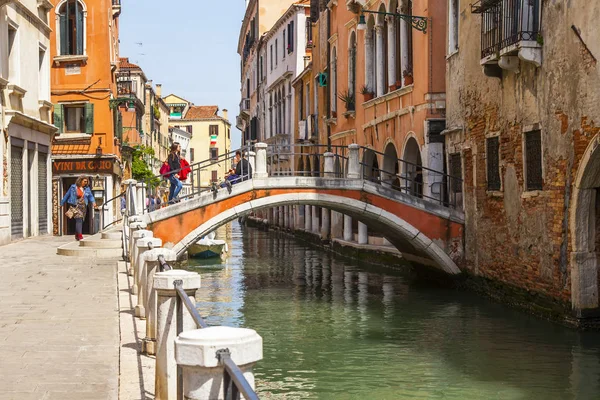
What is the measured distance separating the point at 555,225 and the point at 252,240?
77.4ft

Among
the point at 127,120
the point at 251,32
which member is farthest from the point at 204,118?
the point at 127,120

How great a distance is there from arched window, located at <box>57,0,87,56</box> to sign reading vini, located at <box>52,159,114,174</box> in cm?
306

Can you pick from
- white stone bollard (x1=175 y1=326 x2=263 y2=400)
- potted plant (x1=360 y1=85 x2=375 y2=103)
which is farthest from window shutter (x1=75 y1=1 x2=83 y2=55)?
white stone bollard (x1=175 y1=326 x2=263 y2=400)

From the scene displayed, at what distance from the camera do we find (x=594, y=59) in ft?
38.3

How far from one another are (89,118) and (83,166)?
1.60m

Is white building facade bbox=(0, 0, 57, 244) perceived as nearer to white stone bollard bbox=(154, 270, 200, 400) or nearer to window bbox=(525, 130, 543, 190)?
window bbox=(525, 130, 543, 190)

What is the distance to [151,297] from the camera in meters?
7.52

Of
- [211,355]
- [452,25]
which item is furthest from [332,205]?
[211,355]

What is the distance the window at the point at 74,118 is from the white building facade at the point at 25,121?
262 centimetres

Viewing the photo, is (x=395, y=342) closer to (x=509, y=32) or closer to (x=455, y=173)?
(x=509, y=32)

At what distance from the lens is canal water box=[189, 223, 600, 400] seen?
9602 millimetres

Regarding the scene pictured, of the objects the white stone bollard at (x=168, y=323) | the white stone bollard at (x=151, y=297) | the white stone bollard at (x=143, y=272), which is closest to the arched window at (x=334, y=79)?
the white stone bollard at (x=143, y=272)

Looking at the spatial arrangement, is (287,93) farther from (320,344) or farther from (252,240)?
(320,344)

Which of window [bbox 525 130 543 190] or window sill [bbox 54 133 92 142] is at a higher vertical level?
window sill [bbox 54 133 92 142]
